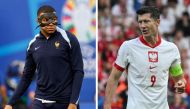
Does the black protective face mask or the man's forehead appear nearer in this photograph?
the man's forehead

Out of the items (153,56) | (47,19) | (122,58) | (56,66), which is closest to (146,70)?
(153,56)

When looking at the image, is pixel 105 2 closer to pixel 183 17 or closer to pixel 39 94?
pixel 183 17

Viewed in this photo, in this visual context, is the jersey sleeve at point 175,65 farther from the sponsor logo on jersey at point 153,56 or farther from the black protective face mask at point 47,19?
the black protective face mask at point 47,19

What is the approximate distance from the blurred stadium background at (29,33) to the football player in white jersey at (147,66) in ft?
16.4

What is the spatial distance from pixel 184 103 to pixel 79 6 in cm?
357

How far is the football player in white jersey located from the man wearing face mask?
0.52m

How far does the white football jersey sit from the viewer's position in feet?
19.4

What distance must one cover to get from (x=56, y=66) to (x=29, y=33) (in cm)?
522

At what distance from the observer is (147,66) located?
5945 millimetres

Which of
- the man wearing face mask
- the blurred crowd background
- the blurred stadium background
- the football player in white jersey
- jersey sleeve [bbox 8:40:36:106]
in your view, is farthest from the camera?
the blurred crowd background

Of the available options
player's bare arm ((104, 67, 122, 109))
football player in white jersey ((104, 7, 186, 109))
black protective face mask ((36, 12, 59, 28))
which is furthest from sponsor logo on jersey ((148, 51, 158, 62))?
black protective face mask ((36, 12, 59, 28))

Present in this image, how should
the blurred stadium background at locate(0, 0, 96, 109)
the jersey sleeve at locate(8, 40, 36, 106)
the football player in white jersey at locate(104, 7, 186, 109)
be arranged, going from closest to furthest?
1. the football player in white jersey at locate(104, 7, 186, 109)
2. the jersey sleeve at locate(8, 40, 36, 106)
3. the blurred stadium background at locate(0, 0, 96, 109)

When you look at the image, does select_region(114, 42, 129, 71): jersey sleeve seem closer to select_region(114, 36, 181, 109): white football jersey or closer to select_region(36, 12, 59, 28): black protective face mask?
select_region(114, 36, 181, 109): white football jersey

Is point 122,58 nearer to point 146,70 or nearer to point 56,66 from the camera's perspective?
point 146,70
